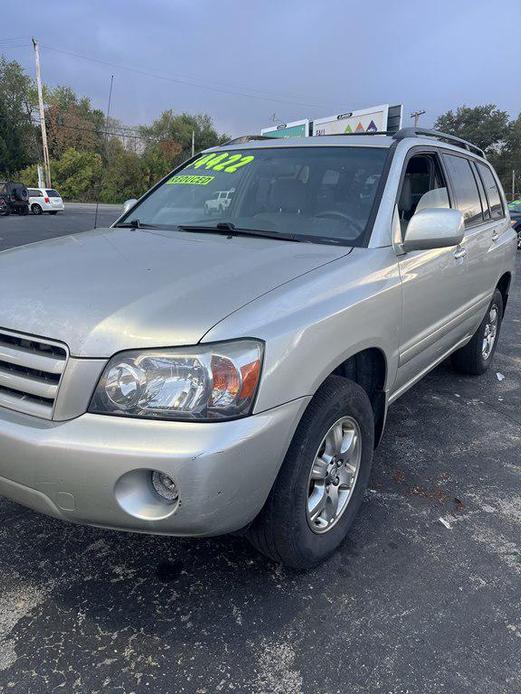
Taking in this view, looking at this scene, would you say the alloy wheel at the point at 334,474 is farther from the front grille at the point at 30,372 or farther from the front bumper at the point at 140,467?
the front grille at the point at 30,372

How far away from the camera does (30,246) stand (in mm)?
2859

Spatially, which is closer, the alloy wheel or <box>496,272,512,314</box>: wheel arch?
the alloy wheel

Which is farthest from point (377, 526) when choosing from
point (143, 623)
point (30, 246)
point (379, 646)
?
point (30, 246)

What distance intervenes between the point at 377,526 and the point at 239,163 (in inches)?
88.1

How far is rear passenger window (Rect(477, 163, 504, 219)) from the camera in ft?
15.0

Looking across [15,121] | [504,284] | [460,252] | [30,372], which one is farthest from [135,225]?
[15,121]

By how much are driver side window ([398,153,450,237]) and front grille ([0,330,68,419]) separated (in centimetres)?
183

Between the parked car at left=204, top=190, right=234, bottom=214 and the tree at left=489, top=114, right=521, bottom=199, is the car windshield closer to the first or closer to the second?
the parked car at left=204, top=190, right=234, bottom=214

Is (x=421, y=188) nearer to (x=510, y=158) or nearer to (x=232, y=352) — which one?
(x=232, y=352)

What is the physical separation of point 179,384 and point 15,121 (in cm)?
5532

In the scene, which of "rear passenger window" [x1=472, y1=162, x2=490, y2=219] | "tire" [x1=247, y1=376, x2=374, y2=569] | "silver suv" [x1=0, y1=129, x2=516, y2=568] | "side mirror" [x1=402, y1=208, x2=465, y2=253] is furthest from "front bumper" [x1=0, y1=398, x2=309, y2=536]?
"rear passenger window" [x1=472, y1=162, x2=490, y2=219]

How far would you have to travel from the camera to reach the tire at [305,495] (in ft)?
6.57

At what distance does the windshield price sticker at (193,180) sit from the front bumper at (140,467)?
2.02 m

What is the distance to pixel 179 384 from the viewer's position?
1.77 meters
